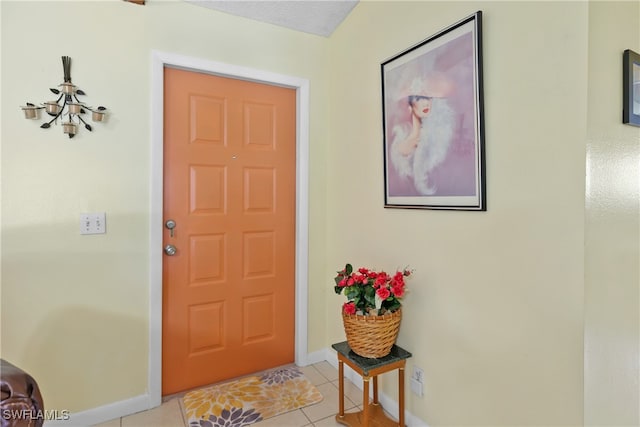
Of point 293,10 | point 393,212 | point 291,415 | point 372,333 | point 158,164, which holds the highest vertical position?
point 293,10

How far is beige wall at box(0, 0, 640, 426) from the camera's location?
1.09 m

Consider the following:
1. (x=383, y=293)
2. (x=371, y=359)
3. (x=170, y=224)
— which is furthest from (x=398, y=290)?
(x=170, y=224)

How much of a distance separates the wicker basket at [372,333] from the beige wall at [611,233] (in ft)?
2.42

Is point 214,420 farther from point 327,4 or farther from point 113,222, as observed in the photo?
point 327,4

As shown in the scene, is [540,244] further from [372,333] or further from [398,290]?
[372,333]

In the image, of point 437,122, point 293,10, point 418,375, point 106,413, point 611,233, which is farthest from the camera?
point 293,10

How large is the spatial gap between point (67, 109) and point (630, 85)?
2.41m

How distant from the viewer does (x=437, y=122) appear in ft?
4.97

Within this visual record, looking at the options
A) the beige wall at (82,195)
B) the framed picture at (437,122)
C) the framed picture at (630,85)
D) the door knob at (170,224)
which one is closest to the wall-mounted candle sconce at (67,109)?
the beige wall at (82,195)

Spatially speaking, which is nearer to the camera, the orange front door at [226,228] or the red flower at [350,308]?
the red flower at [350,308]

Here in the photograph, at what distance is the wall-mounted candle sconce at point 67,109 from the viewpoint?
1.60 meters

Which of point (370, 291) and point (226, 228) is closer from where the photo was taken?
point (370, 291)

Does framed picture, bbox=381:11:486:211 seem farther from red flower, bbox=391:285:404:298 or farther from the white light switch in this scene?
the white light switch

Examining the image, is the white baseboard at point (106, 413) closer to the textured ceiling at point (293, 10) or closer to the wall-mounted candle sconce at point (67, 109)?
the wall-mounted candle sconce at point (67, 109)
